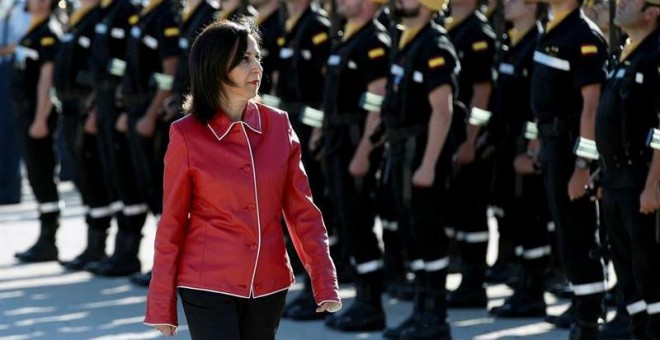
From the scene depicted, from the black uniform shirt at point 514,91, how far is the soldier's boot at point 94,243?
364cm

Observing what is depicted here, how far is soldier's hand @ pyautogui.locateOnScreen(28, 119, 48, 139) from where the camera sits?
1243 centimetres

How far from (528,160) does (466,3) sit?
3.68 ft

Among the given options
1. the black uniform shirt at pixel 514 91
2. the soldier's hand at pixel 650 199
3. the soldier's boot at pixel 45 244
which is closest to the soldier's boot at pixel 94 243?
the soldier's boot at pixel 45 244

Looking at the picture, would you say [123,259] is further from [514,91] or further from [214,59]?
[214,59]

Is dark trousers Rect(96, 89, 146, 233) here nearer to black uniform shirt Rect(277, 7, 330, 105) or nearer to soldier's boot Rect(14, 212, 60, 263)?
Result: soldier's boot Rect(14, 212, 60, 263)

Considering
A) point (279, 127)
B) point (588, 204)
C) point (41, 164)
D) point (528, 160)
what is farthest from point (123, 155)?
point (279, 127)

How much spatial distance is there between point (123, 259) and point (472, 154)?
3085 mm

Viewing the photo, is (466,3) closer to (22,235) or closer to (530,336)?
(530,336)

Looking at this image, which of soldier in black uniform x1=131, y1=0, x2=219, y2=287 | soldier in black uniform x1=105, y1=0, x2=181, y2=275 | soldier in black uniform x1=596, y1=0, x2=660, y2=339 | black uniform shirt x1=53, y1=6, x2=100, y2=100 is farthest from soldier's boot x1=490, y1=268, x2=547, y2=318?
black uniform shirt x1=53, y1=6, x2=100, y2=100

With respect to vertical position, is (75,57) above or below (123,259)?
above

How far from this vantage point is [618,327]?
898 cm

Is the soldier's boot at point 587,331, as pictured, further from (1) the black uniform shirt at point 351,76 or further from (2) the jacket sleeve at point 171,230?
(2) the jacket sleeve at point 171,230

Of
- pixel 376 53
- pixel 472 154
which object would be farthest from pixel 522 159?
pixel 376 53

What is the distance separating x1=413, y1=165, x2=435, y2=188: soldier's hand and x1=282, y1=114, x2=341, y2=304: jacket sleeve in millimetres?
2923
